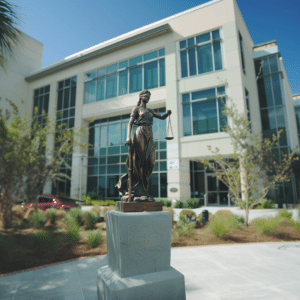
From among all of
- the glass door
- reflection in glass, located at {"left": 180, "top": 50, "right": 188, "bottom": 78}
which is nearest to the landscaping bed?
the glass door

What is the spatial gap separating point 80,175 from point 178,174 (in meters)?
10.7

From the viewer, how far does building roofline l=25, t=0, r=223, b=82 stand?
20184mm

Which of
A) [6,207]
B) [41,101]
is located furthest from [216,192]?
[41,101]

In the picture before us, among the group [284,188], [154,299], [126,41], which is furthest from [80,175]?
[154,299]

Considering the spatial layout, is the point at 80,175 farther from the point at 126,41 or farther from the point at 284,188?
the point at 284,188

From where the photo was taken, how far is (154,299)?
3445 millimetres

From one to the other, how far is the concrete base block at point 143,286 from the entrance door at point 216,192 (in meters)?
16.2

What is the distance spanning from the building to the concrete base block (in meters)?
14.1

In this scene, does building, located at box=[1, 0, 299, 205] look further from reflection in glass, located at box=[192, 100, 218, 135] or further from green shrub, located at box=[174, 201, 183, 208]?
green shrub, located at box=[174, 201, 183, 208]

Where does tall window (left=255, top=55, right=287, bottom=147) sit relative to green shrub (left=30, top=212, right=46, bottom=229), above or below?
above

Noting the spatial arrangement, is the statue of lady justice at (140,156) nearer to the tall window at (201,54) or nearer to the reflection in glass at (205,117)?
the reflection in glass at (205,117)

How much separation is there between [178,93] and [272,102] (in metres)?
9.61

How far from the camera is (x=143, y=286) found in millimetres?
3383

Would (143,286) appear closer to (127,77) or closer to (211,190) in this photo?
(211,190)
